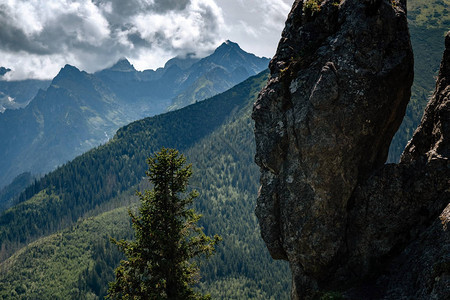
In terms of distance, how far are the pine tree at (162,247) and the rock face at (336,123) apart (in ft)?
24.5

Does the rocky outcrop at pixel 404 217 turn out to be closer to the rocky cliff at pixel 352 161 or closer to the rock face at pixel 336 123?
the rocky cliff at pixel 352 161

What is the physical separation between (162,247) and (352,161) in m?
14.3

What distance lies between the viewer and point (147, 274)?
81.4ft

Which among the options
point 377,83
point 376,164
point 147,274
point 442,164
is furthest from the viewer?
point 147,274

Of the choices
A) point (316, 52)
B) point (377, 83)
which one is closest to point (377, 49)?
point (377, 83)

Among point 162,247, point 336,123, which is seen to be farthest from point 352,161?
point 162,247

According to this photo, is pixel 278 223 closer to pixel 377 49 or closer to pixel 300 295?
pixel 300 295

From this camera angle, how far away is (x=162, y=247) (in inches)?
949

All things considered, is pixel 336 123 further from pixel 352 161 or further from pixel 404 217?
pixel 404 217

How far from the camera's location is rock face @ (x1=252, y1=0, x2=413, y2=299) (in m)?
21.4

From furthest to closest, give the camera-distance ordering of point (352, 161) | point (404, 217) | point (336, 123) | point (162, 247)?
1. point (162, 247)
2. point (352, 161)
3. point (336, 123)
4. point (404, 217)

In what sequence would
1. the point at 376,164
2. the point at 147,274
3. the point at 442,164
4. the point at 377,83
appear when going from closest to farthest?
1. the point at 442,164
2. the point at 377,83
3. the point at 376,164
4. the point at 147,274

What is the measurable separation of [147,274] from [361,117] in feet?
60.9

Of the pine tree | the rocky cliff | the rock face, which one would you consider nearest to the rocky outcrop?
the rocky cliff
